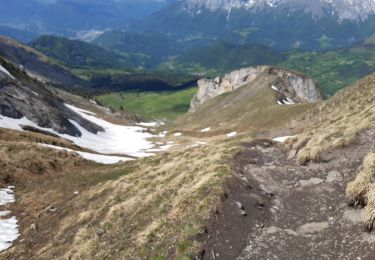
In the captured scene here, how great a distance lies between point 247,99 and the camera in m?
157

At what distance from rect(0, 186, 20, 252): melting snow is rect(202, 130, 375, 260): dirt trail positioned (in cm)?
1590

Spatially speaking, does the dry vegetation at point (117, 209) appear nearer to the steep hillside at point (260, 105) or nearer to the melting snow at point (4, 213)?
the melting snow at point (4, 213)

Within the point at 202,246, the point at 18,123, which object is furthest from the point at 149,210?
the point at 18,123

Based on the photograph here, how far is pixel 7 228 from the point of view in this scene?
34031mm

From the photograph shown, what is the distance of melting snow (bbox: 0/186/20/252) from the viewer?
30.8 metres

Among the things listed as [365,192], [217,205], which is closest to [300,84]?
[365,192]

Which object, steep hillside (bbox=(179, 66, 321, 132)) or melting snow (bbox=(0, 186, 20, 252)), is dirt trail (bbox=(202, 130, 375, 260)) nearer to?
melting snow (bbox=(0, 186, 20, 252))

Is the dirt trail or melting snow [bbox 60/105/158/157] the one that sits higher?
the dirt trail

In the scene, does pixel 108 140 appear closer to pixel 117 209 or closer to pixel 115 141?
pixel 115 141

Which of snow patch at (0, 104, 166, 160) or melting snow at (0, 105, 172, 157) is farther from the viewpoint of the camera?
melting snow at (0, 105, 172, 157)

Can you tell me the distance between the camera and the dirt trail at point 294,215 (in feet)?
68.6

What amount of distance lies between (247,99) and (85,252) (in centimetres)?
13553

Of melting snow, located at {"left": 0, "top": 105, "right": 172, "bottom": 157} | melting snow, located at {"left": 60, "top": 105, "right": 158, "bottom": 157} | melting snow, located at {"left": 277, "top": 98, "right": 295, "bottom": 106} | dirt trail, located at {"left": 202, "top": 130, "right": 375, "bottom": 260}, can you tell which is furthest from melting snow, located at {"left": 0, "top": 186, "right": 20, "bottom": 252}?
melting snow, located at {"left": 277, "top": 98, "right": 295, "bottom": 106}

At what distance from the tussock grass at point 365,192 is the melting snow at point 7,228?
72.1 feet
